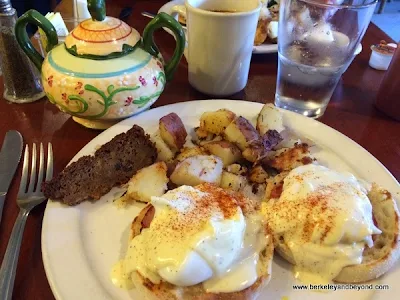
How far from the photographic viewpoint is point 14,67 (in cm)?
165

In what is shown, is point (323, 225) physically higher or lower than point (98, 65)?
lower

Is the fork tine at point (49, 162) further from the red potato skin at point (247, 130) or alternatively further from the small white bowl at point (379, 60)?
the small white bowl at point (379, 60)

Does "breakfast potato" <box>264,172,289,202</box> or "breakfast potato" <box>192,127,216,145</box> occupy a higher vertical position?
"breakfast potato" <box>264,172,289,202</box>

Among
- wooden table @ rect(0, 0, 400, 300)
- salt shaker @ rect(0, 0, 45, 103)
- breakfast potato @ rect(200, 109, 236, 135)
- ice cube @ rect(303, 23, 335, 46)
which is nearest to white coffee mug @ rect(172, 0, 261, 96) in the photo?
wooden table @ rect(0, 0, 400, 300)

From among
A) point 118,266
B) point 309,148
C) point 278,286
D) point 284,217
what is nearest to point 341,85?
point 309,148

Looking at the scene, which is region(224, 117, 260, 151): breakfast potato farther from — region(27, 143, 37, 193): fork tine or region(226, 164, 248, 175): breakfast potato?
region(27, 143, 37, 193): fork tine

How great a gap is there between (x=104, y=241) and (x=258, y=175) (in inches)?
21.2

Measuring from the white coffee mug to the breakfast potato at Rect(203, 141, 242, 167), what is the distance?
0.48m

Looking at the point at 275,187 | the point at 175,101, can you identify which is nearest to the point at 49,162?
the point at 175,101

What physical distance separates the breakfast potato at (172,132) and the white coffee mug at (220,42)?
0.41m

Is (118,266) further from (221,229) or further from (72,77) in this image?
(72,77)

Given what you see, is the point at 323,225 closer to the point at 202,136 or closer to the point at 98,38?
the point at 202,136

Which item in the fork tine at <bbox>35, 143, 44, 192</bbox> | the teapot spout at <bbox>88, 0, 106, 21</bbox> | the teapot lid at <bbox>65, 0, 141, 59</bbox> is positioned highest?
the teapot spout at <bbox>88, 0, 106, 21</bbox>

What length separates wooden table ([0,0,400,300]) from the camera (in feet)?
3.54
